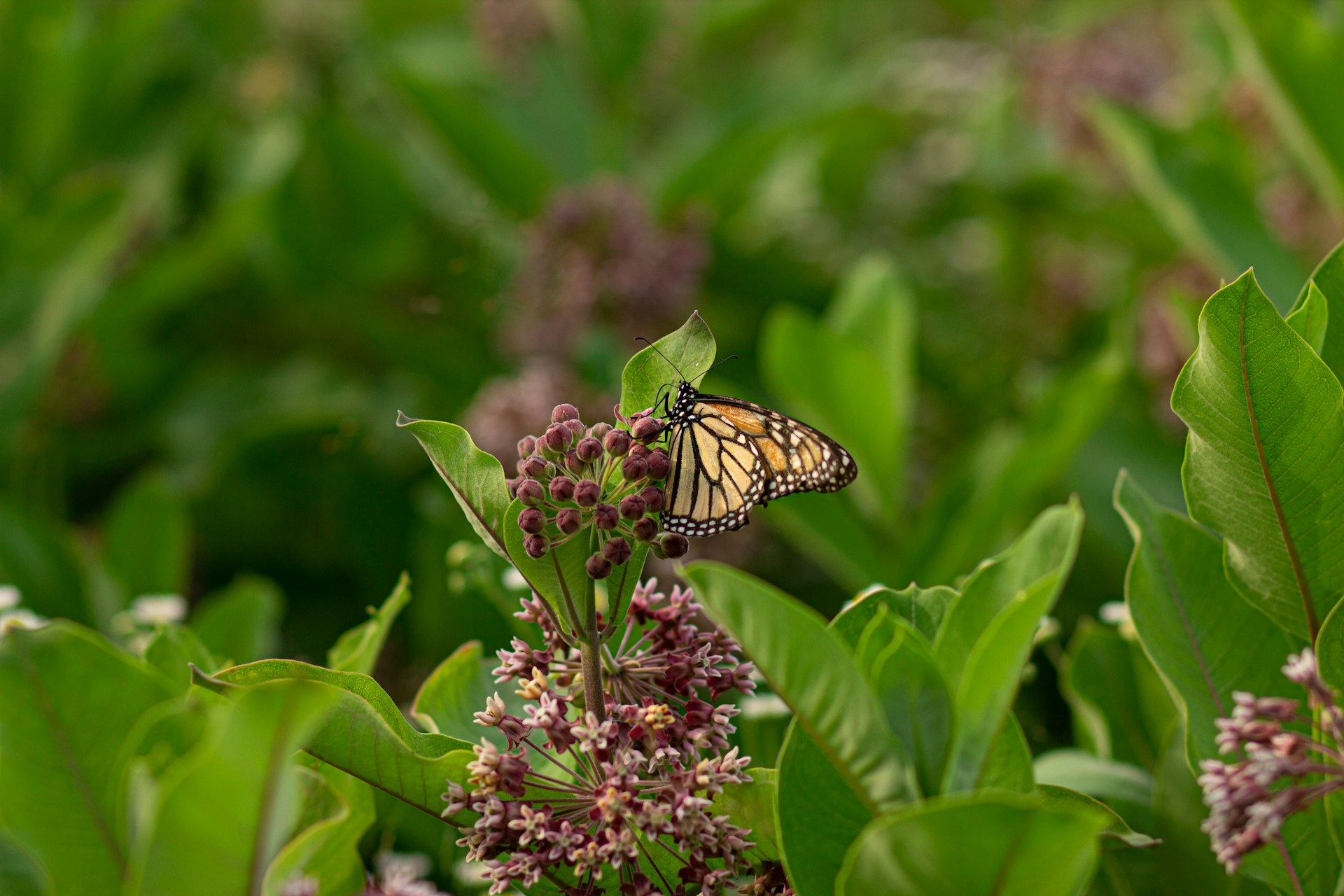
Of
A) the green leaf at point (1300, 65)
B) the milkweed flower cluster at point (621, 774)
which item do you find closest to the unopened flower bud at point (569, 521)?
the milkweed flower cluster at point (621, 774)

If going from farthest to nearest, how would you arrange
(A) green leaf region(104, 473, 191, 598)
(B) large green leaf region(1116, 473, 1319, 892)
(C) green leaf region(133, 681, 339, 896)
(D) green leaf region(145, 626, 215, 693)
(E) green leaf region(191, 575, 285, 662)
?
(A) green leaf region(104, 473, 191, 598) < (E) green leaf region(191, 575, 285, 662) < (D) green leaf region(145, 626, 215, 693) < (B) large green leaf region(1116, 473, 1319, 892) < (C) green leaf region(133, 681, 339, 896)

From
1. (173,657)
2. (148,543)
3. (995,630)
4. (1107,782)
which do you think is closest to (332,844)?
(173,657)

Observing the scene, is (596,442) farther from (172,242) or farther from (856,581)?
(172,242)

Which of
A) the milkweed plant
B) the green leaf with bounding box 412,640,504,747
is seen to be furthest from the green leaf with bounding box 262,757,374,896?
the green leaf with bounding box 412,640,504,747

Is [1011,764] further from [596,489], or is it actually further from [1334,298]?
[1334,298]

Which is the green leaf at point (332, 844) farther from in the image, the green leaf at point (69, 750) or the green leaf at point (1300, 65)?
the green leaf at point (1300, 65)

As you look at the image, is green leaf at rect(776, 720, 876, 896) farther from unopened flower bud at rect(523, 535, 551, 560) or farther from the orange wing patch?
the orange wing patch

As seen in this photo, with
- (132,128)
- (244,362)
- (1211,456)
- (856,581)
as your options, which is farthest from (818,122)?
(1211,456)
